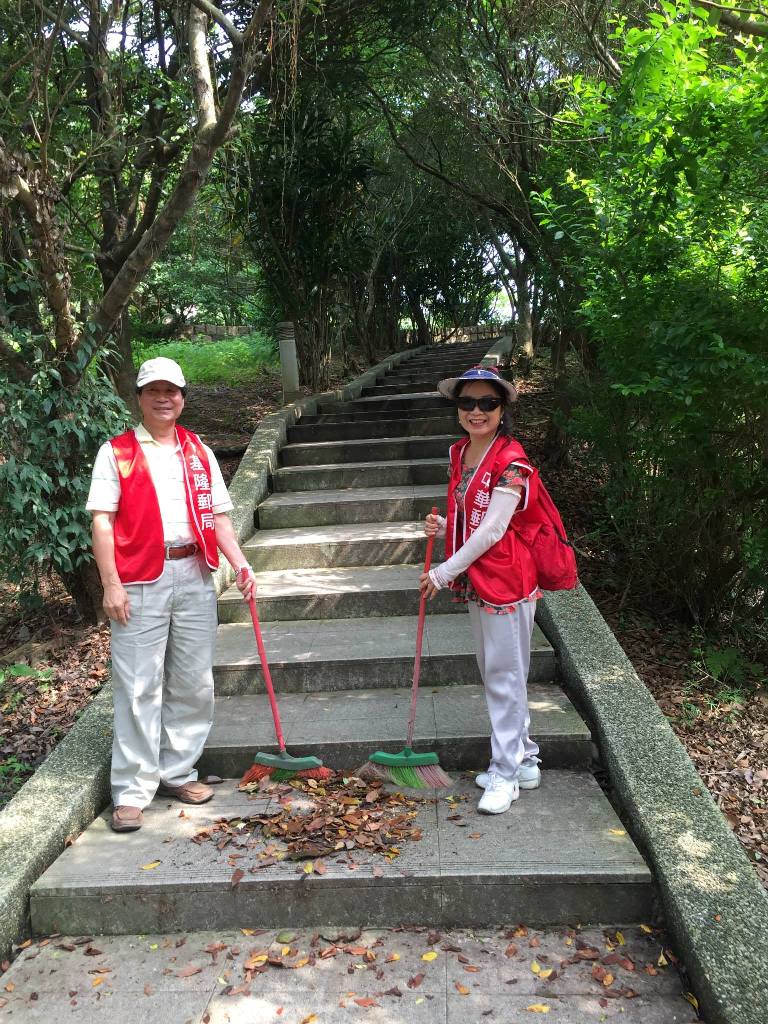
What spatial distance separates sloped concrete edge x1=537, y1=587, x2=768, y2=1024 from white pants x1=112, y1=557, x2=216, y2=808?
6.01ft

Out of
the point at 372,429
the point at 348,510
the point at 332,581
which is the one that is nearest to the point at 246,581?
the point at 332,581

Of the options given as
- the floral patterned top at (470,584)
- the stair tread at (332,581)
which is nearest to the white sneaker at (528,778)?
the floral patterned top at (470,584)

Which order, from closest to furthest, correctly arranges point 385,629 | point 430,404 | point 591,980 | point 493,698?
point 591,980 < point 493,698 < point 385,629 < point 430,404

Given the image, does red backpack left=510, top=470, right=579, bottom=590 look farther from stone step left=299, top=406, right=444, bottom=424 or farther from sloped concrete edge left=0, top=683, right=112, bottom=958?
stone step left=299, top=406, right=444, bottom=424

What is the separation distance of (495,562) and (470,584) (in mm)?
178

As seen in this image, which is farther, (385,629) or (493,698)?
(385,629)

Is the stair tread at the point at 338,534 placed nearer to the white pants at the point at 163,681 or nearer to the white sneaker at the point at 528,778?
the white pants at the point at 163,681

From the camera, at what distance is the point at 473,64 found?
28.0ft

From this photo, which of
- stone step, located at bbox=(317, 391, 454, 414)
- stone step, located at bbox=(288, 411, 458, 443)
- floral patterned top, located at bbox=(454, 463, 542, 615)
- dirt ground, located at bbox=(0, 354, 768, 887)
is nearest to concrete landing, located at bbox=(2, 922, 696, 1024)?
dirt ground, located at bbox=(0, 354, 768, 887)

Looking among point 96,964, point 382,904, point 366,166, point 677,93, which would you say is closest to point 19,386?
point 96,964

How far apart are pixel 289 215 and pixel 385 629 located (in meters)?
6.39

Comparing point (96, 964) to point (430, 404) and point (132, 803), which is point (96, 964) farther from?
point (430, 404)

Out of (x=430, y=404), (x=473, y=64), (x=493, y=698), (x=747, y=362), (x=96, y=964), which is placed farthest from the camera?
(x=430, y=404)

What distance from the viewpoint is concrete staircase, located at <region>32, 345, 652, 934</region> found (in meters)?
2.82
